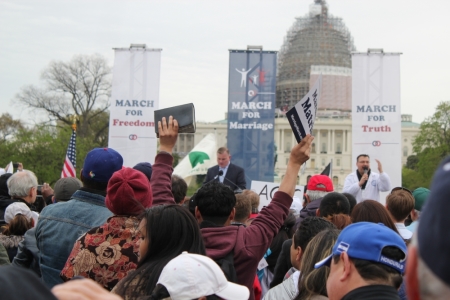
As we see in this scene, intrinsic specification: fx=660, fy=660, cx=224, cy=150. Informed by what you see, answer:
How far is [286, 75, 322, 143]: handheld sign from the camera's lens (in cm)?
421

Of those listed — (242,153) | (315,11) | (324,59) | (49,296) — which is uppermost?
(315,11)

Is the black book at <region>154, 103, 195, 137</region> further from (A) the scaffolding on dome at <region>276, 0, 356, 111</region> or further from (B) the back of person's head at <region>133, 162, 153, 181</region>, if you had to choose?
(A) the scaffolding on dome at <region>276, 0, 356, 111</region>

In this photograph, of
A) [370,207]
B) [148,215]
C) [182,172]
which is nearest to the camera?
[148,215]

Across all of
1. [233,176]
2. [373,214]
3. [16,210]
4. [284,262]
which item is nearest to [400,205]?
[373,214]

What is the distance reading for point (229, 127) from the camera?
57.6 ft

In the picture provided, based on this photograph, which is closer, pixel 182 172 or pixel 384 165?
pixel 384 165

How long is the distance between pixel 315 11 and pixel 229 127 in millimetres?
99586

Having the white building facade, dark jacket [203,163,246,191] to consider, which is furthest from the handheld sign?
the white building facade

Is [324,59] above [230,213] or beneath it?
above

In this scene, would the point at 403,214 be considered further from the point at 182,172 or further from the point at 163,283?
the point at 182,172

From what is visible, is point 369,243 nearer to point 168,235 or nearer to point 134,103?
point 168,235

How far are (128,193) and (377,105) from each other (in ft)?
44.5

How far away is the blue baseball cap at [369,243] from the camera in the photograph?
243cm

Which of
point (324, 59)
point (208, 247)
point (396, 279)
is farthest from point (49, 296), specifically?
point (324, 59)
